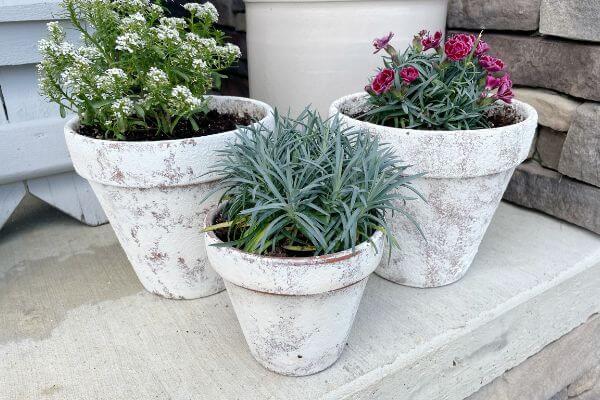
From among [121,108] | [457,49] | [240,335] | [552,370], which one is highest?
[457,49]

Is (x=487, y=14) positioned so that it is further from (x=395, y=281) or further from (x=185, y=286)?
(x=185, y=286)

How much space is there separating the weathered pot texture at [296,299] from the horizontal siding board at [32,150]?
823 mm

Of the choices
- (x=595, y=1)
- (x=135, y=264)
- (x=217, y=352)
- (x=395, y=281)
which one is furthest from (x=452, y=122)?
(x=135, y=264)

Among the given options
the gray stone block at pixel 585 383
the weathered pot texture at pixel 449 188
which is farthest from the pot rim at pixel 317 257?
the gray stone block at pixel 585 383

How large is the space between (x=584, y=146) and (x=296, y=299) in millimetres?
1068

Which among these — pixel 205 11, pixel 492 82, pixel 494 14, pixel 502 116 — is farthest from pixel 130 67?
pixel 494 14

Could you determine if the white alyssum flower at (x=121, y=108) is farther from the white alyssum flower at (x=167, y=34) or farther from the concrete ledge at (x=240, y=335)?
the concrete ledge at (x=240, y=335)

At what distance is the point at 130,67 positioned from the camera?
1.24 m

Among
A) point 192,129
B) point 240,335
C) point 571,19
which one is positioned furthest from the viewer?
point 571,19

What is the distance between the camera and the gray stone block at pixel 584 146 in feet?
4.95

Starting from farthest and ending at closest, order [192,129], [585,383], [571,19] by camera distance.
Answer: [585,383] < [571,19] < [192,129]

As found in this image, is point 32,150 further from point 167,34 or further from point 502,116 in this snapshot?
point 502,116

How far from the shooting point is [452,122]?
4.22 ft

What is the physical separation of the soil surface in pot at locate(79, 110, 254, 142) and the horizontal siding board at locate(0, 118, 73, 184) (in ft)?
1.27
